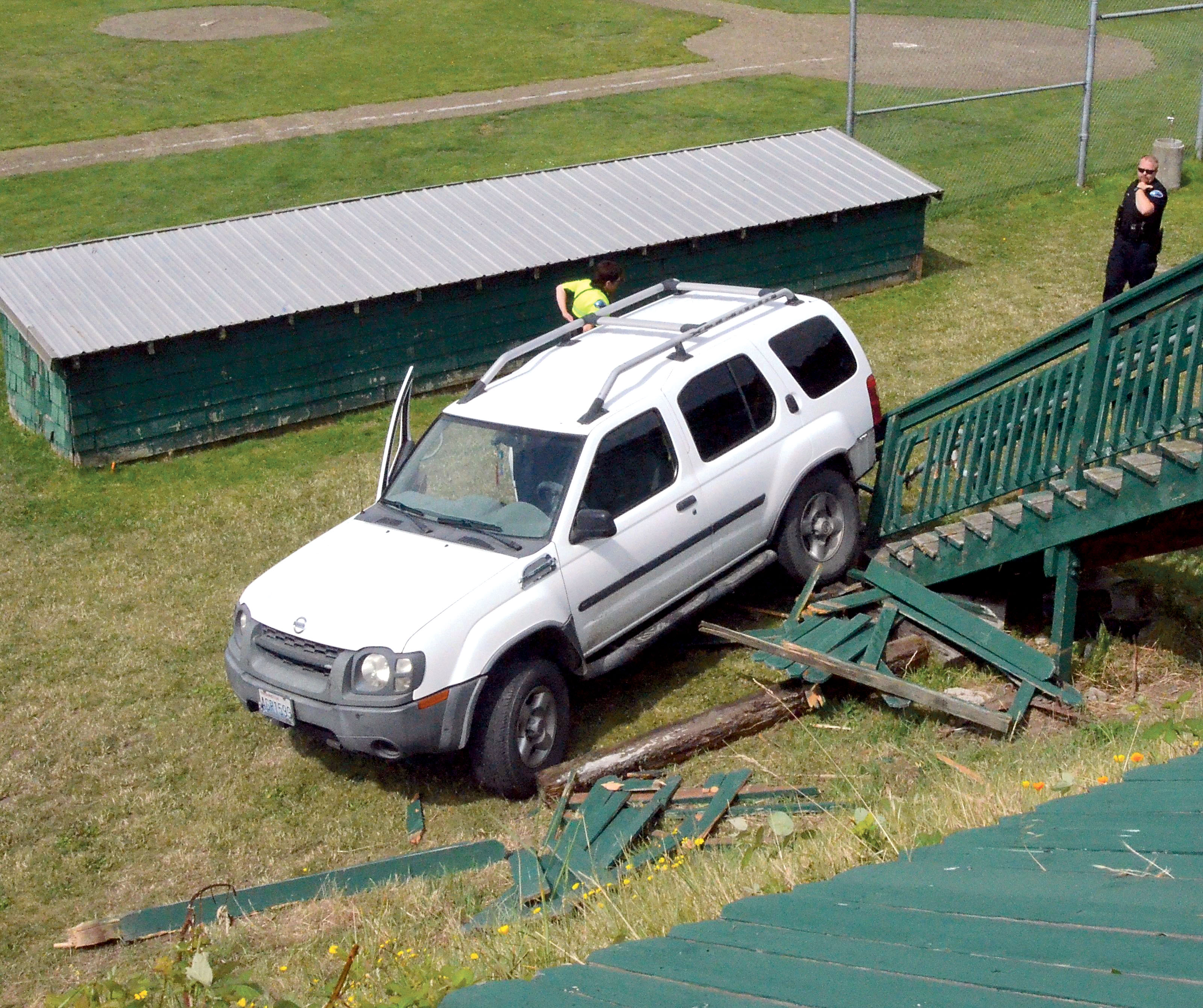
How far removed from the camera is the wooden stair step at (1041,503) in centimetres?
810

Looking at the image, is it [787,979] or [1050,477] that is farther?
[1050,477]

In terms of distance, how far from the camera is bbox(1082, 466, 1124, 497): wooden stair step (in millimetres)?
7641

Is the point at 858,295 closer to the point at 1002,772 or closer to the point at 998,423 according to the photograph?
the point at 998,423

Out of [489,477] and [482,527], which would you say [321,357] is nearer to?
[489,477]

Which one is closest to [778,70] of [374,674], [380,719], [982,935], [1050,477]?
[1050,477]

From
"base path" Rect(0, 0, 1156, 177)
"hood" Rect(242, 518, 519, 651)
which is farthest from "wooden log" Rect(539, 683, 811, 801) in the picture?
"base path" Rect(0, 0, 1156, 177)

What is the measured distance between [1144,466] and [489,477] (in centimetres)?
374

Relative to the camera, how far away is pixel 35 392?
41.6 ft

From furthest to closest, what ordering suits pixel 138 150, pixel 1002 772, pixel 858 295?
pixel 138 150
pixel 858 295
pixel 1002 772

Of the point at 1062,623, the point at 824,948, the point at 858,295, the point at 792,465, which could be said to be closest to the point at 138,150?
the point at 858,295

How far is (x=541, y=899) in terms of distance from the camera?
6168mm

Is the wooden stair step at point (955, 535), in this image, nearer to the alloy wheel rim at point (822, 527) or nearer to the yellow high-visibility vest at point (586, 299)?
the alloy wheel rim at point (822, 527)

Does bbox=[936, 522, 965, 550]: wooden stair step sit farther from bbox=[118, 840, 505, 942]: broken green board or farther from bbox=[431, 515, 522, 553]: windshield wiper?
bbox=[118, 840, 505, 942]: broken green board

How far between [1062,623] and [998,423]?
1339 mm
